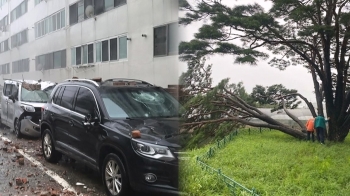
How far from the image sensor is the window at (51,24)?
495cm

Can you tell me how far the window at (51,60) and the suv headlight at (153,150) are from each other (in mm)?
2316

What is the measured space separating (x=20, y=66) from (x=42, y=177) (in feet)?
13.3

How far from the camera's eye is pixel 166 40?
2.08m

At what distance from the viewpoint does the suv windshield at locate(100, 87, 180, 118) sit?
7.54 feet

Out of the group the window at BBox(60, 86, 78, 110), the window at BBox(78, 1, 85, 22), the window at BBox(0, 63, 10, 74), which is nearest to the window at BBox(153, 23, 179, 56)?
the window at BBox(60, 86, 78, 110)

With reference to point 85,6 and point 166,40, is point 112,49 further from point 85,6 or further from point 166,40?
point 166,40

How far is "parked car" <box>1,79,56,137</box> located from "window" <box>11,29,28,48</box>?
2.18 ft

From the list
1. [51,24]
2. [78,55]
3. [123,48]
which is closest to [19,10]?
[51,24]

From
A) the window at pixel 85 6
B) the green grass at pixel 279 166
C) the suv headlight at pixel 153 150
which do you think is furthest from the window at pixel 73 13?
the green grass at pixel 279 166

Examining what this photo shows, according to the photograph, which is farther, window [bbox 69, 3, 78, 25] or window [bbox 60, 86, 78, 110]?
window [bbox 69, 3, 78, 25]

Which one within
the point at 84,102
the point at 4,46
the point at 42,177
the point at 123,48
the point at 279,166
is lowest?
the point at 42,177

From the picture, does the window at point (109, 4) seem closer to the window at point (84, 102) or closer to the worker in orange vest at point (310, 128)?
the window at point (84, 102)

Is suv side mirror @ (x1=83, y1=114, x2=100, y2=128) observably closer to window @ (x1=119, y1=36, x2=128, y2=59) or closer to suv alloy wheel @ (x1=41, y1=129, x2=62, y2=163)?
window @ (x1=119, y1=36, x2=128, y2=59)

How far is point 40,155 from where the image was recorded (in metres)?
5.02
